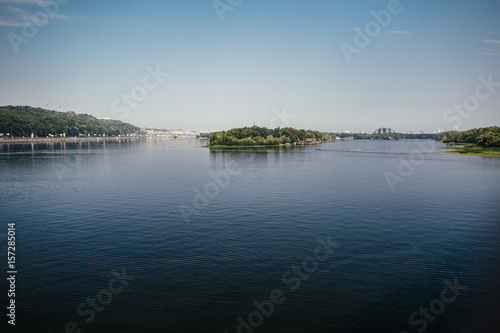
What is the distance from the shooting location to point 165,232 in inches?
1372

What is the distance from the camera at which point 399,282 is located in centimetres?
2389

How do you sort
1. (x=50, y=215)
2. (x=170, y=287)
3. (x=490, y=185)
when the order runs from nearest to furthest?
(x=170, y=287)
(x=50, y=215)
(x=490, y=185)

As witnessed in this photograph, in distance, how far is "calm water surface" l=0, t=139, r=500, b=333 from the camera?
19797mm

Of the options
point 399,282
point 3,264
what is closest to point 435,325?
point 399,282

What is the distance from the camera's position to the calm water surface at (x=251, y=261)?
19797 millimetres

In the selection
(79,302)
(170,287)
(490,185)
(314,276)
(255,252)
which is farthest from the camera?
(490,185)

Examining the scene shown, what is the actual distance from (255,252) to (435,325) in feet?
46.4

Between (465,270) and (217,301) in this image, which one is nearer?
(217,301)

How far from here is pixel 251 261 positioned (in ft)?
89.9

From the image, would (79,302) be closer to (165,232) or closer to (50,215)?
(165,232)

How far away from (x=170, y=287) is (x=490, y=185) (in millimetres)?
65412

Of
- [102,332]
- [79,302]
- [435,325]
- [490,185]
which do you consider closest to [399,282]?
[435,325]

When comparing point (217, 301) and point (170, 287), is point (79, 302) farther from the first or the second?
point (217, 301)

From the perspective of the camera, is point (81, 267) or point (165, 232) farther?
point (165, 232)
